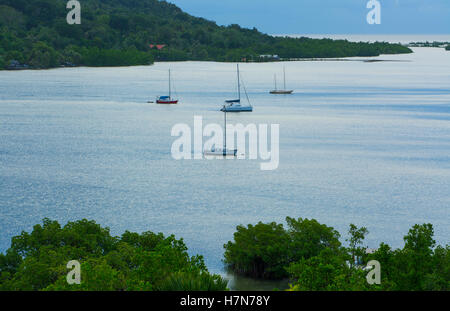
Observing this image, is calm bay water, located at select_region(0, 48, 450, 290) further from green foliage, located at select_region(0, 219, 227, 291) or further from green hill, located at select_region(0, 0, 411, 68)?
green hill, located at select_region(0, 0, 411, 68)

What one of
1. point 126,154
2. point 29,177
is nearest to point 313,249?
point 29,177

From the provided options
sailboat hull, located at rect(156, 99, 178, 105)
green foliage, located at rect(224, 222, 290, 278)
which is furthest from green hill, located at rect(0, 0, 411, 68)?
green foliage, located at rect(224, 222, 290, 278)

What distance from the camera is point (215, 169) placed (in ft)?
127

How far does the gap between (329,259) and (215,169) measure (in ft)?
→ 74.4

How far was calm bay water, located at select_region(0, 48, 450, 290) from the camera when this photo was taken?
1117 inches

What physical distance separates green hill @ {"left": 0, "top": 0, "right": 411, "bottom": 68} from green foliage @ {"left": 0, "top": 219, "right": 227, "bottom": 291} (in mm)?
114736

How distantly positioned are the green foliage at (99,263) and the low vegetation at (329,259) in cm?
213

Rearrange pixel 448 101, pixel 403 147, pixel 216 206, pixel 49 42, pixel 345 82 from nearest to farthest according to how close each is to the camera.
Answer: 1. pixel 216 206
2. pixel 403 147
3. pixel 448 101
4. pixel 345 82
5. pixel 49 42

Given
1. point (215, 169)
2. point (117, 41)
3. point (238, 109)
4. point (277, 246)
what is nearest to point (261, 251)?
point (277, 246)

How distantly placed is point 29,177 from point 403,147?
25.8 metres

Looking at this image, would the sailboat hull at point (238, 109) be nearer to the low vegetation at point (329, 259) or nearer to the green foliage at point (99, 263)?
the low vegetation at point (329, 259)

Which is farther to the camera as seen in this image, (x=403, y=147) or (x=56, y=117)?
(x=56, y=117)
